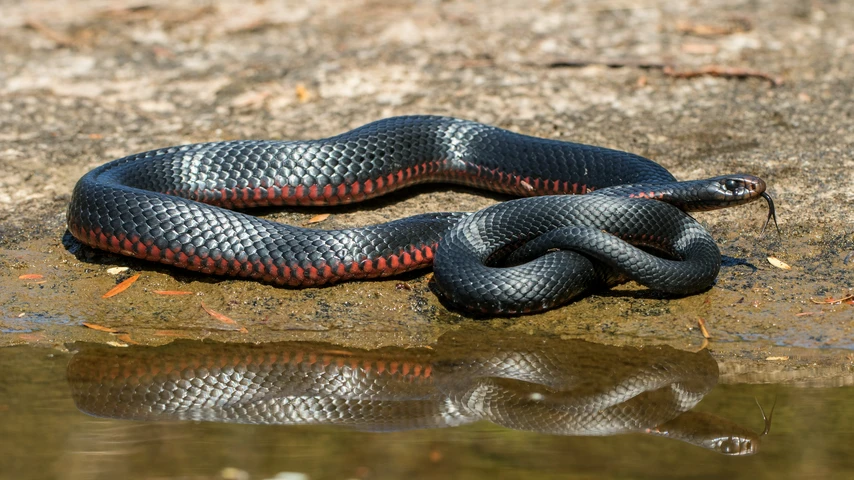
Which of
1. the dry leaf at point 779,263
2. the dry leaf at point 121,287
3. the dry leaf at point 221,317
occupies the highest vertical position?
the dry leaf at point 121,287

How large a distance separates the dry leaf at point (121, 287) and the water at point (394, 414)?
788 millimetres

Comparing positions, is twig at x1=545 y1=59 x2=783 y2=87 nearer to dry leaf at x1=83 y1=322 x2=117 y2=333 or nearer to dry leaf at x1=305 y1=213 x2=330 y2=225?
dry leaf at x1=305 y1=213 x2=330 y2=225

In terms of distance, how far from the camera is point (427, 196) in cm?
773

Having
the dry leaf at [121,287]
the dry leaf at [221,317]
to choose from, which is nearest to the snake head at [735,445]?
the dry leaf at [221,317]

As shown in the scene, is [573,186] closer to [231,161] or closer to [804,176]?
[804,176]

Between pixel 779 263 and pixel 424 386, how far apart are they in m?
2.84

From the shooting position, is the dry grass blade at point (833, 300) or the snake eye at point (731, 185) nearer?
the dry grass blade at point (833, 300)

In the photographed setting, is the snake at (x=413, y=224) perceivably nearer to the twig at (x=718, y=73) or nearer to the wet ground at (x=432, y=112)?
the wet ground at (x=432, y=112)

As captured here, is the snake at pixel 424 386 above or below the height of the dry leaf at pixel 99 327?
below

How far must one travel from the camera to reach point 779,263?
6.33 meters

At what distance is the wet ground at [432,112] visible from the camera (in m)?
5.76

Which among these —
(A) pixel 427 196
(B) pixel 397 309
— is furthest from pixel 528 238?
(A) pixel 427 196

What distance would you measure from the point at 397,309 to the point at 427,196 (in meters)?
1.90

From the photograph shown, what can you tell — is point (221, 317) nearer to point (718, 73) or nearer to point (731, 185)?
point (731, 185)
